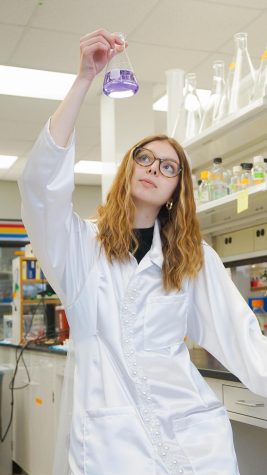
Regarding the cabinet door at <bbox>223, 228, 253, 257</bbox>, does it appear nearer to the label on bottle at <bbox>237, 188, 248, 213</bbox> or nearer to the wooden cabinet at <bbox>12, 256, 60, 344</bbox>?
the label on bottle at <bbox>237, 188, 248, 213</bbox>

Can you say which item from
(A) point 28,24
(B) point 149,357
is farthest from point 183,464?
(A) point 28,24

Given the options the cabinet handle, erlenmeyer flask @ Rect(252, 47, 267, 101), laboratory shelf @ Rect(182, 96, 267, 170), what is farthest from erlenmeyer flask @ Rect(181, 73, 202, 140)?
the cabinet handle

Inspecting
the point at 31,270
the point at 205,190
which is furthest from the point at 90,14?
the point at 31,270

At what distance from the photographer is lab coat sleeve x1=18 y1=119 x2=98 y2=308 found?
1374 millimetres

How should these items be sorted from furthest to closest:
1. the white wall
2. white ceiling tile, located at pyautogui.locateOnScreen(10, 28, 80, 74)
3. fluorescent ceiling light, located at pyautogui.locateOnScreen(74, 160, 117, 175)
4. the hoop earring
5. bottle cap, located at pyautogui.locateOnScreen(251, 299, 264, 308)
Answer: the white wall, fluorescent ceiling light, located at pyautogui.locateOnScreen(74, 160, 117, 175), white ceiling tile, located at pyautogui.locateOnScreen(10, 28, 80, 74), bottle cap, located at pyautogui.locateOnScreen(251, 299, 264, 308), the hoop earring

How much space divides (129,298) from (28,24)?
2961 mm

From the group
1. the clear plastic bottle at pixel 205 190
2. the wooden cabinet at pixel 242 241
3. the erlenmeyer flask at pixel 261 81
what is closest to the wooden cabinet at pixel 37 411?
the wooden cabinet at pixel 242 241

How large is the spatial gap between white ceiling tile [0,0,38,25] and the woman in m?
2.38

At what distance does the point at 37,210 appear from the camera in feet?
4.64

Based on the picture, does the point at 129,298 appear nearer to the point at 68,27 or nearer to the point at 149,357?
the point at 149,357

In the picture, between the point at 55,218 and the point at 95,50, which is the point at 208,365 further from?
the point at 95,50

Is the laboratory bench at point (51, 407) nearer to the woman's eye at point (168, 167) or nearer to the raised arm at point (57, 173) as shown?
the woman's eye at point (168, 167)

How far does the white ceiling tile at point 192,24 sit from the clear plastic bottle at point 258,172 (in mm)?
1530

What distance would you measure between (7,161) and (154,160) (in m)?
6.24
